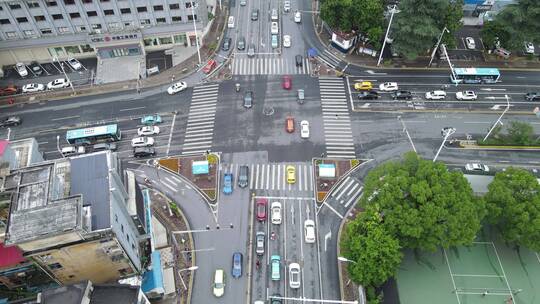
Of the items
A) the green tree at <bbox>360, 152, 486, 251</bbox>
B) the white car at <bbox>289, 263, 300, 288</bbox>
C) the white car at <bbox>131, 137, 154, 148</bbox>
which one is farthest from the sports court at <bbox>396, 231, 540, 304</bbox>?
the white car at <bbox>131, 137, 154, 148</bbox>

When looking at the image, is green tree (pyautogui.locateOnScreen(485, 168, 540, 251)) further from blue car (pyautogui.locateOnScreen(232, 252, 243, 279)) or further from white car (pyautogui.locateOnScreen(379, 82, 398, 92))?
blue car (pyautogui.locateOnScreen(232, 252, 243, 279))

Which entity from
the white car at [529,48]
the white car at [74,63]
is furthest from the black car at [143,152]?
the white car at [529,48]

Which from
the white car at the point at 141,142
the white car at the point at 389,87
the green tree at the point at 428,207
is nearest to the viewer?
the green tree at the point at 428,207

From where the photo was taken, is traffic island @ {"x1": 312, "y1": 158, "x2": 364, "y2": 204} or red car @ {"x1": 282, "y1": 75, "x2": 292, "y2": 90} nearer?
traffic island @ {"x1": 312, "y1": 158, "x2": 364, "y2": 204}

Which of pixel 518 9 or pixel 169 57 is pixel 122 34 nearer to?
pixel 169 57

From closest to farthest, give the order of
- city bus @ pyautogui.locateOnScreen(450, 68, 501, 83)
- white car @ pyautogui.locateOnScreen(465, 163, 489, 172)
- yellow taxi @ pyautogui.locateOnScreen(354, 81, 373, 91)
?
white car @ pyautogui.locateOnScreen(465, 163, 489, 172), yellow taxi @ pyautogui.locateOnScreen(354, 81, 373, 91), city bus @ pyautogui.locateOnScreen(450, 68, 501, 83)

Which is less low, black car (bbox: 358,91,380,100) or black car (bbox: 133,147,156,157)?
black car (bbox: 358,91,380,100)

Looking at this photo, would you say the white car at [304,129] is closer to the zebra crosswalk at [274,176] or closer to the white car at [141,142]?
the zebra crosswalk at [274,176]
